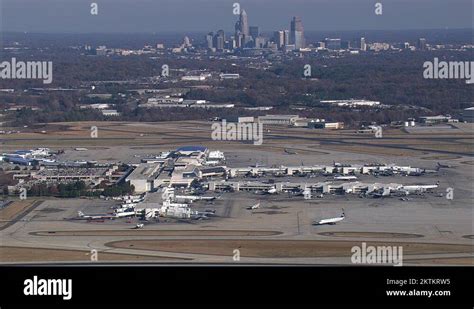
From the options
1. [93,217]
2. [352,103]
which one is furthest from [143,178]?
[352,103]

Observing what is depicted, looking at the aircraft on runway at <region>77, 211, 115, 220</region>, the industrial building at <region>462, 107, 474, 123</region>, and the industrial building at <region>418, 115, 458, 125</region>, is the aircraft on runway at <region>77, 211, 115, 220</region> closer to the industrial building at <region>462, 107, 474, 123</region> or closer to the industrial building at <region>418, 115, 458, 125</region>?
the industrial building at <region>418, 115, 458, 125</region>

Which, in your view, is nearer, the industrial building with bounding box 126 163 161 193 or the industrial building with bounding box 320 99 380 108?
the industrial building with bounding box 126 163 161 193

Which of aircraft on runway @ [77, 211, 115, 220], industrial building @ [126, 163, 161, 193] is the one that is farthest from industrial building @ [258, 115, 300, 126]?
aircraft on runway @ [77, 211, 115, 220]

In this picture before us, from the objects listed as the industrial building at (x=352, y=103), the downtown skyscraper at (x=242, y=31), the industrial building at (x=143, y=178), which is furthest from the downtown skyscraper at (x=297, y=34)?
the industrial building at (x=143, y=178)

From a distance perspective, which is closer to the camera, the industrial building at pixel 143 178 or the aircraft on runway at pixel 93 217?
the aircraft on runway at pixel 93 217

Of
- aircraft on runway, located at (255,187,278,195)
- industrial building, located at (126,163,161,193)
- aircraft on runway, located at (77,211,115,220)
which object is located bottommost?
aircraft on runway, located at (77,211,115,220)

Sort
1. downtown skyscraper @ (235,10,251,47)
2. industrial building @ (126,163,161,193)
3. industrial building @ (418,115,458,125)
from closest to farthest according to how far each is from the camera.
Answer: industrial building @ (126,163,161,193) < industrial building @ (418,115,458,125) < downtown skyscraper @ (235,10,251,47)

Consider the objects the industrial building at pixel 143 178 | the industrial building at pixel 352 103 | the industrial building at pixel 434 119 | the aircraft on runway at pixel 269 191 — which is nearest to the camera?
the aircraft on runway at pixel 269 191

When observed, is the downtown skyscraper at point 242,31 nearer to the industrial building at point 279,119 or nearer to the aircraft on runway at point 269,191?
the industrial building at point 279,119

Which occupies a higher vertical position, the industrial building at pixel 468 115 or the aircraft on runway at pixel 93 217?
the industrial building at pixel 468 115

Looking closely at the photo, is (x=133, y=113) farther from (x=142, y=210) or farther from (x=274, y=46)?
(x=274, y=46)

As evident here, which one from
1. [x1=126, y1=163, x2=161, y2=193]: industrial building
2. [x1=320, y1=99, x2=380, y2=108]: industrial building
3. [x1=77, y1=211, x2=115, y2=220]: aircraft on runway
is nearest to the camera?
[x1=77, y1=211, x2=115, y2=220]: aircraft on runway

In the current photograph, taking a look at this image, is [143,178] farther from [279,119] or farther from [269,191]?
[279,119]
